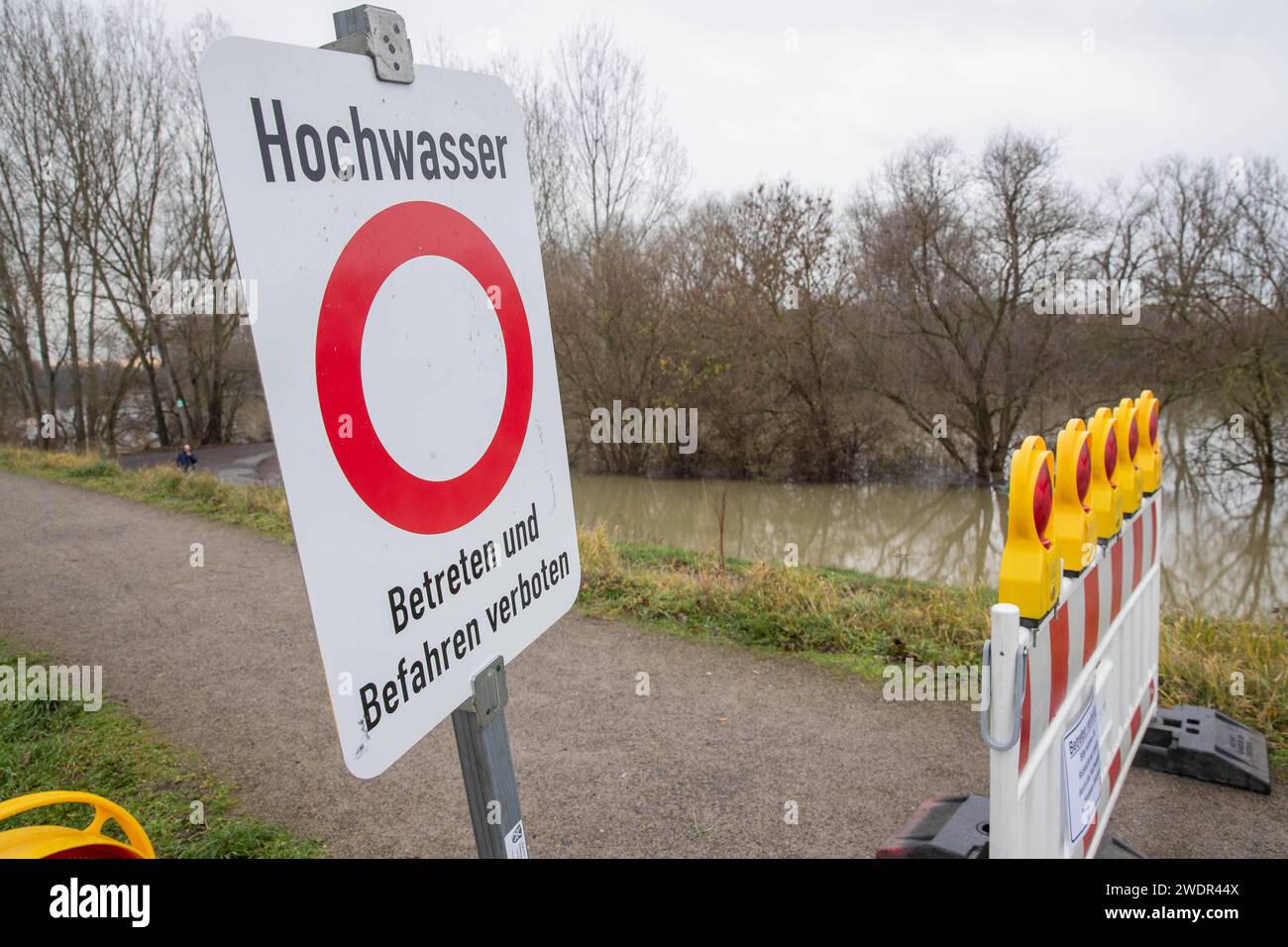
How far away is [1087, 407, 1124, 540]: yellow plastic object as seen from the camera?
2.93 meters

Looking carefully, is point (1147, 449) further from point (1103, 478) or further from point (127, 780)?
point (127, 780)

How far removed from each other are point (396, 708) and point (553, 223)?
97.0 ft

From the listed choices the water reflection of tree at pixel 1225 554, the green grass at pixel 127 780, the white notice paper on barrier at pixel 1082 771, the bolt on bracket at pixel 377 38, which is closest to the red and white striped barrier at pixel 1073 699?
the white notice paper on barrier at pixel 1082 771

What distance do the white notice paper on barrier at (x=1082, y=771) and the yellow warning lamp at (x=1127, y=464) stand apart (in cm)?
90

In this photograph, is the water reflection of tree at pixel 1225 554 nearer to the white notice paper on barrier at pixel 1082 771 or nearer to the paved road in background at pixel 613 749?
the paved road in background at pixel 613 749

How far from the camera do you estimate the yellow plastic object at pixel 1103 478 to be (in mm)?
2930

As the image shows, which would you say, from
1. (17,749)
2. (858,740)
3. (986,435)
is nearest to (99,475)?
(17,749)

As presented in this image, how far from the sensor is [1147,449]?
3.79 metres

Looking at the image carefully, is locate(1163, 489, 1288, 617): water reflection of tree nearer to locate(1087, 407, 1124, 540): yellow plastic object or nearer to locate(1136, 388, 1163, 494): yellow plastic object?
locate(1136, 388, 1163, 494): yellow plastic object

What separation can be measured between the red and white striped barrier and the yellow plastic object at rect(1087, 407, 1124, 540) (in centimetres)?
8

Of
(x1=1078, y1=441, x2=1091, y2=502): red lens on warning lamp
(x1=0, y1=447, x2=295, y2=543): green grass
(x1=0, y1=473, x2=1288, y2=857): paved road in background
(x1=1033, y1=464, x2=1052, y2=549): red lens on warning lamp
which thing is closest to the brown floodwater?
(x1=0, y1=447, x2=295, y2=543): green grass

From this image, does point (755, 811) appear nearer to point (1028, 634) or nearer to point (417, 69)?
point (1028, 634)

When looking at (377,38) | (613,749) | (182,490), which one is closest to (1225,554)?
(613,749)

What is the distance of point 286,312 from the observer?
1112mm
